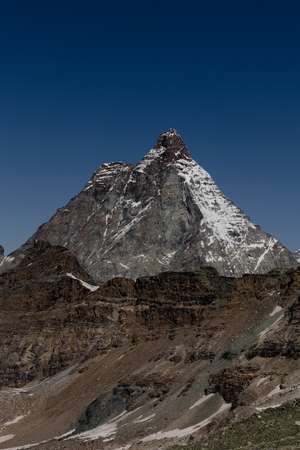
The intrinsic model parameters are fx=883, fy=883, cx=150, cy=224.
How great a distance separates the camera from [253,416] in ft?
155

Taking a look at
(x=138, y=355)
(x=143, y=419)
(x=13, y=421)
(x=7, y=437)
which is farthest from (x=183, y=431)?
(x=13, y=421)

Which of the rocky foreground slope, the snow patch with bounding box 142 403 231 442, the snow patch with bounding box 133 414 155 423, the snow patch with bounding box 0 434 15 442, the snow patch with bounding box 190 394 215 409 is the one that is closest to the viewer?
the snow patch with bounding box 142 403 231 442

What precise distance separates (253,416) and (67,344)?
87.1m

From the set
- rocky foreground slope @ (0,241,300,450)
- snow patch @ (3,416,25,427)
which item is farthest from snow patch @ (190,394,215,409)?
snow patch @ (3,416,25,427)

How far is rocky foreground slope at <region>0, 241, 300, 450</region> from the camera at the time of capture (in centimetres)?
6881

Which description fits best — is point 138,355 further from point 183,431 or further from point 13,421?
point 183,431

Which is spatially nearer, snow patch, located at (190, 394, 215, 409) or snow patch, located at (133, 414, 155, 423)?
snow patch, located at (190, 394, 215, 409)

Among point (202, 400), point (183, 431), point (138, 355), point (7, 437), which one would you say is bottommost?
point (183, 431)

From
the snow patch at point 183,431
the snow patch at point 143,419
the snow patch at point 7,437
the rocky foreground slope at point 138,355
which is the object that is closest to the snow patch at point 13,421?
the rocky foreground slope at point 138,355

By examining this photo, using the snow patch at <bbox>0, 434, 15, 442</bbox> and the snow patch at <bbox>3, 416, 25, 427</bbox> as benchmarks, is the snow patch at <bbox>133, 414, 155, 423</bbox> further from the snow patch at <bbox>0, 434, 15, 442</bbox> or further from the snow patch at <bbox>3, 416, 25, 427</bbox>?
the snow patch at <bbox>3, 416, 25, 427</bbox>

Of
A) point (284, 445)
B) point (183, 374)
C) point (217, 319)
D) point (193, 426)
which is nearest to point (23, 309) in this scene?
point (217, 319)

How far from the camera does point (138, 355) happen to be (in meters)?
107

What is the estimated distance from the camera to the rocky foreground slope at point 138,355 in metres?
68.8

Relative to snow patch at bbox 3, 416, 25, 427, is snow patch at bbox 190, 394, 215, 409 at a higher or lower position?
lower
